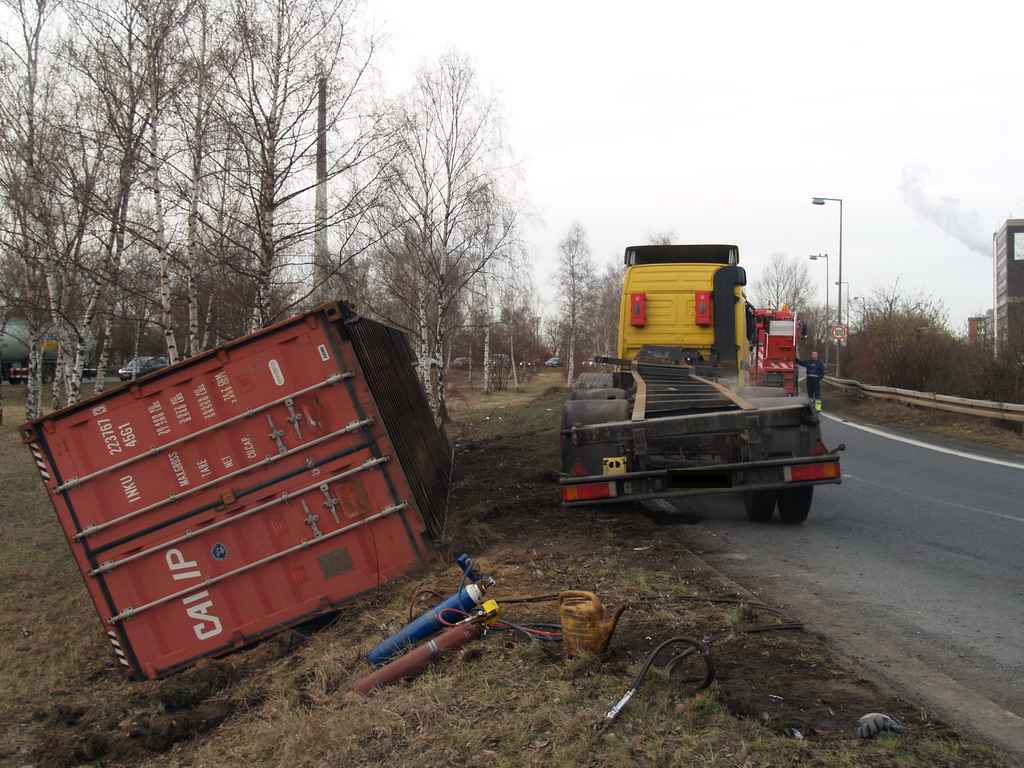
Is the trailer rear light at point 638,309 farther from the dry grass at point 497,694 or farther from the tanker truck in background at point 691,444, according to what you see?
the dry grass at point 497,694

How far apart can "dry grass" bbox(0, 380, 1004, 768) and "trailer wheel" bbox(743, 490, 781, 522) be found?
110 cm

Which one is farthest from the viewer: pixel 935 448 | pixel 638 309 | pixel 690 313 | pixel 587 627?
pixel 935 448

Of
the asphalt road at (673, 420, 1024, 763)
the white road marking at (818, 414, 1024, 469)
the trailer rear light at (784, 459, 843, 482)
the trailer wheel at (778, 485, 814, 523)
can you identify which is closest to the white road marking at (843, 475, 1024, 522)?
the asphalt road at (673, 420, 1024, 763)

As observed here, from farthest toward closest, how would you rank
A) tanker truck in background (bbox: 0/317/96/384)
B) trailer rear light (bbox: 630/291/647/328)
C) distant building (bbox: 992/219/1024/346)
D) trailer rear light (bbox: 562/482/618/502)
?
distant building (bbox: 992/219/1024/346) < tanker truck in background (bbox: 0/317/96/384) < trailer rear light (bbox: 630/291/647/328) < trailer rear light (bbox: 562/482/618/502)

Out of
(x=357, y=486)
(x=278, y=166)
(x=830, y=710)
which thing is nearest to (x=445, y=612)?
(x=357, y=486)

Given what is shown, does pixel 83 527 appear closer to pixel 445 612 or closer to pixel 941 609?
pixel 445 612

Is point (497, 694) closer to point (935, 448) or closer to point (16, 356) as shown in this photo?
point (935, 448)

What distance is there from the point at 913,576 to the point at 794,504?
1.91m

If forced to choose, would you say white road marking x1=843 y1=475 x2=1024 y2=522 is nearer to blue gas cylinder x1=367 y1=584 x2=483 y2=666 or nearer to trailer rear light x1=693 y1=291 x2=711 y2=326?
trailer rear light x1=693 y1=291 x2=711 y2=326

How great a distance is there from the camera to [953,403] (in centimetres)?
1941

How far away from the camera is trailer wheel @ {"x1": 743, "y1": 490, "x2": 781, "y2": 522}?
816 centimetres

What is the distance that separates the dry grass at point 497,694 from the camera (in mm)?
3238

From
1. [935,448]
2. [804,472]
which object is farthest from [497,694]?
[935,448]

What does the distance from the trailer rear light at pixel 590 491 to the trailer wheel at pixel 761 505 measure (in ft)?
6.15
